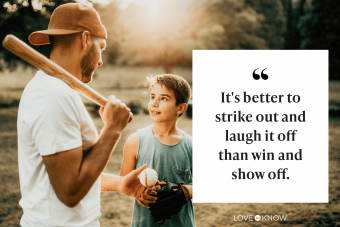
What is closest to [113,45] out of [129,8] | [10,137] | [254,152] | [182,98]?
[129,8]

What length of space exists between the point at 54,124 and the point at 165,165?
1142 mm

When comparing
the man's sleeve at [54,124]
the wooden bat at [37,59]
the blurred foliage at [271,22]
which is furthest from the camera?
the blurred foliage at [271,22]

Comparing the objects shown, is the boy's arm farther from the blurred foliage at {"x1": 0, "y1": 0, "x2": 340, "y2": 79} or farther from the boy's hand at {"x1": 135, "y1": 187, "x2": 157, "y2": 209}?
the blurred foliage at {"x1": 0, "y1": 0, "x2": 340, "y2": 79}

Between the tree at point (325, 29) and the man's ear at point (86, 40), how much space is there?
17.0 meters

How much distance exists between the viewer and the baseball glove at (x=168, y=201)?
6.49ft

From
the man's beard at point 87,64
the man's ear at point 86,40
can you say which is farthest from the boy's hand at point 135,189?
the man's ear at point 86,40

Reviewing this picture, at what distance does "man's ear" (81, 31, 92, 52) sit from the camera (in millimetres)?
1428

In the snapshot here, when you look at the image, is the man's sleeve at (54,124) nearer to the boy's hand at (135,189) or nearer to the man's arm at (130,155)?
the boy's hand at (135,189)

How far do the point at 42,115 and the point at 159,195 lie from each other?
118 centimetres

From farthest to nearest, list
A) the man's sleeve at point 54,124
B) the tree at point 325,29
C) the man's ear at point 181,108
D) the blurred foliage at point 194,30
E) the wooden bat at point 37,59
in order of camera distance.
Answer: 1. the tree at point 325,29
2. the blurred foliage at point 194,30
3. the man's ear at point 181,108
4. the wooden bat at point 37,59
5. the man's sleeve at point 54,124

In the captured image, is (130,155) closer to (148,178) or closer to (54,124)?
(148,178)

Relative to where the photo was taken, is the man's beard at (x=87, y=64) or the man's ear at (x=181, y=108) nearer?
the man's beard at (x=87, y=64)

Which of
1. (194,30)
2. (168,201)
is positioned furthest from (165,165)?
(194,30)

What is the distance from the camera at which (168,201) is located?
2.01 m
